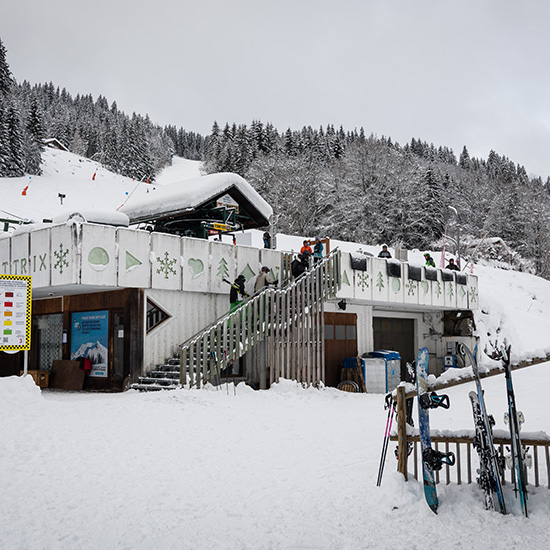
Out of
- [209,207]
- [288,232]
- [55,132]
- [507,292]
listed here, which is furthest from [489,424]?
[55,132]

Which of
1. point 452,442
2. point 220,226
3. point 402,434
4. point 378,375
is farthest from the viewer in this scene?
point 220,226

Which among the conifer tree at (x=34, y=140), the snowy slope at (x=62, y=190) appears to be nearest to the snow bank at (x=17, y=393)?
the snowy slope at (x=62, y=190)

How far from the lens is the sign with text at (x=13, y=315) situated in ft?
36.9

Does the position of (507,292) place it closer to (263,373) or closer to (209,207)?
(209,207)

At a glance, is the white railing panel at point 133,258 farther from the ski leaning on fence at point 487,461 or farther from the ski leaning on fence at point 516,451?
the ski leaning on fence at point 516,451

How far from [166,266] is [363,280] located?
19.8 feet

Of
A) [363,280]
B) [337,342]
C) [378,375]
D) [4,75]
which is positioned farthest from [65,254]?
[4,75]

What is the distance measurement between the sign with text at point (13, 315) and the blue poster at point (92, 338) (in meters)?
3.52

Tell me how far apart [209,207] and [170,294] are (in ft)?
16.6

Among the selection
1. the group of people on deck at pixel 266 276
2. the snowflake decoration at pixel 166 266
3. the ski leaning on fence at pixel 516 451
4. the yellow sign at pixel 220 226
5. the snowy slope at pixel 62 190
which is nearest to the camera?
the ski leaning on fence at pixel 516 451

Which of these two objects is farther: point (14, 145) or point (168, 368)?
point (14, 145)

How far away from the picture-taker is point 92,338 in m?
15.2

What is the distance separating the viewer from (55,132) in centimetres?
9806

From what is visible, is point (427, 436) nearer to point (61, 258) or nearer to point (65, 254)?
point (65, 254)
